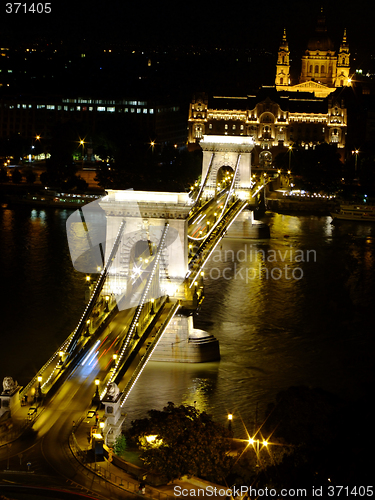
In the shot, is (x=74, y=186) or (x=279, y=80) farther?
(x=279, y=80)

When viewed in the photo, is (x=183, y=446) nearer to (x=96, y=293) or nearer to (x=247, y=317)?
(x=96, y=293)

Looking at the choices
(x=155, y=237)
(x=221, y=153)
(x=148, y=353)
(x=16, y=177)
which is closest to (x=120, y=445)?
(x=148, y=353)

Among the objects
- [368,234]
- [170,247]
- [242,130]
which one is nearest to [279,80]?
[242,130]

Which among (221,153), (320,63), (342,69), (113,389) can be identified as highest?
(320,63)

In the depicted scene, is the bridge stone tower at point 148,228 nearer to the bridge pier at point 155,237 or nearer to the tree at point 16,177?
the bridge pier at point 155,237

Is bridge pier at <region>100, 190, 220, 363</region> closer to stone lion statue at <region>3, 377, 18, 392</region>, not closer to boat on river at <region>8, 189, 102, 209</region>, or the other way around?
stone lion statue at <region>3, 377, 18, 392</region>

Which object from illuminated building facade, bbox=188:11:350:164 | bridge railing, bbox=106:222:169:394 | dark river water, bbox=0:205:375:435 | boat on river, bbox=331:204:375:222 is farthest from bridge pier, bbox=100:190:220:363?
illuminated building facade, bbox=188:11:350:164

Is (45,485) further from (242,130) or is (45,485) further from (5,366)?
(242,130)
